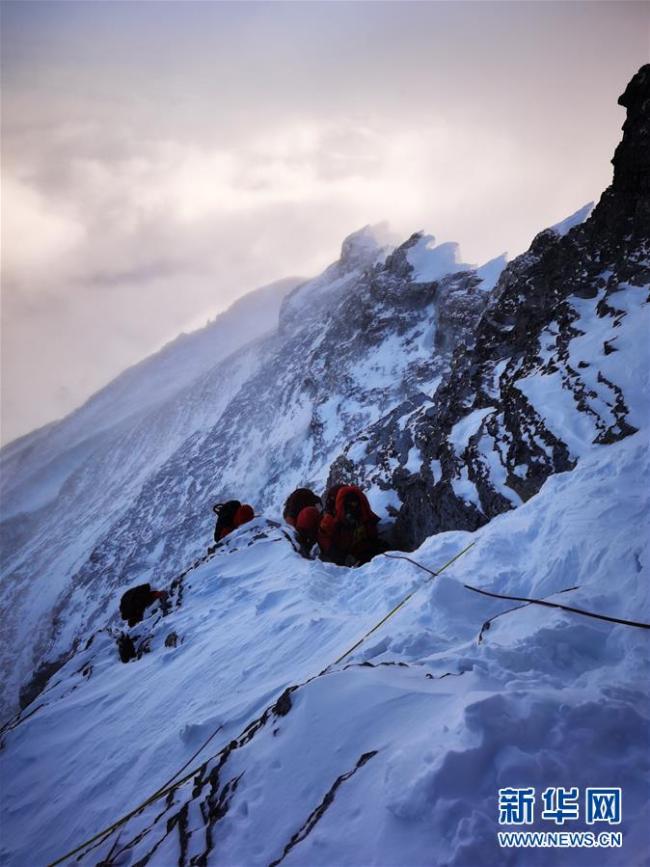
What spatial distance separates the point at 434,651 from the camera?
376 cm

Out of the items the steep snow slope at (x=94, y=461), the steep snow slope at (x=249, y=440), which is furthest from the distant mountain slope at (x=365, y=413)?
the steep snow slope at (x=94, y=461)

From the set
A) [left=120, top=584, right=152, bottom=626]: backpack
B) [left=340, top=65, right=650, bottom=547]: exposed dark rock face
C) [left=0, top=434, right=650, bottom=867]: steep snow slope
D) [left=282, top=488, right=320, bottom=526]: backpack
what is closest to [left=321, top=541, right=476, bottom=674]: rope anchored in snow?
[left=0, top=434, right=650, bottom=867]: steep snow slope

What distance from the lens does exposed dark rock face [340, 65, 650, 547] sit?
6969 mm

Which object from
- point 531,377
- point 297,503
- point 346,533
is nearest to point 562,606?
point 531,377

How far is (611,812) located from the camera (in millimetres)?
2125

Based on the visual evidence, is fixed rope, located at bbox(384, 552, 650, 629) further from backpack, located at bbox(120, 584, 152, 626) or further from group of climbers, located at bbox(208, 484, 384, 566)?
backpack, located at bbox(120, 584, 152, 626)

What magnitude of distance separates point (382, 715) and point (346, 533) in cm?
664

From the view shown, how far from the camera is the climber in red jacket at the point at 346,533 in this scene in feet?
31.0

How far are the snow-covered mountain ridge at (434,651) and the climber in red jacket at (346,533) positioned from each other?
3.85 feet

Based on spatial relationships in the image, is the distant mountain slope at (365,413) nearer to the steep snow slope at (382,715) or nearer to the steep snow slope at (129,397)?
the steep snow slope at (129,397)

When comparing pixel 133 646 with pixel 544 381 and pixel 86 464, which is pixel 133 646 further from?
pixel 86 464

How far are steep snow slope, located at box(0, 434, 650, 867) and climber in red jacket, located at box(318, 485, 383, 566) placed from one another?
8.57 ft

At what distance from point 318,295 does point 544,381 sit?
145ft

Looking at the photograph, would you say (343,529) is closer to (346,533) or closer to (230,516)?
(346,533)
